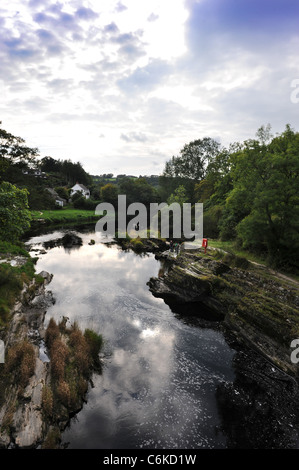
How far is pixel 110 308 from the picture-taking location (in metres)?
23.2

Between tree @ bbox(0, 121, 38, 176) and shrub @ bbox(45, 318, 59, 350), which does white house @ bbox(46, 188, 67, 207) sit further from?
shrub @ bbox(45, 318, 59, 350)

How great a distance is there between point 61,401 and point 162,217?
175 ft

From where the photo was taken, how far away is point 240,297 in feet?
70.1

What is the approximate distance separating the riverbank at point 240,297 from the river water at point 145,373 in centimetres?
200

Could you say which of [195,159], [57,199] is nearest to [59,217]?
[57,199]

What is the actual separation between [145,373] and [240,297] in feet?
36.5

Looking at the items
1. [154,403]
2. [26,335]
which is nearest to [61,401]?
[154,403]

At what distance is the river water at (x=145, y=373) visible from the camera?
11.3 metres

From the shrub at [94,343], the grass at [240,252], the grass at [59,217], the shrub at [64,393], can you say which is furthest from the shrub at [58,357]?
the grass at [59,217]

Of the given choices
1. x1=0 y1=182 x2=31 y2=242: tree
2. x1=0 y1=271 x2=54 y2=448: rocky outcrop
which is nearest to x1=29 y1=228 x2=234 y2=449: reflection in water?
x1=0 y1=271 x2=54 y2=448: rocky outcrop

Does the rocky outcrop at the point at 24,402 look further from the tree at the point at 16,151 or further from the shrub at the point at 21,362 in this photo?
the tree at the point at 16,151
